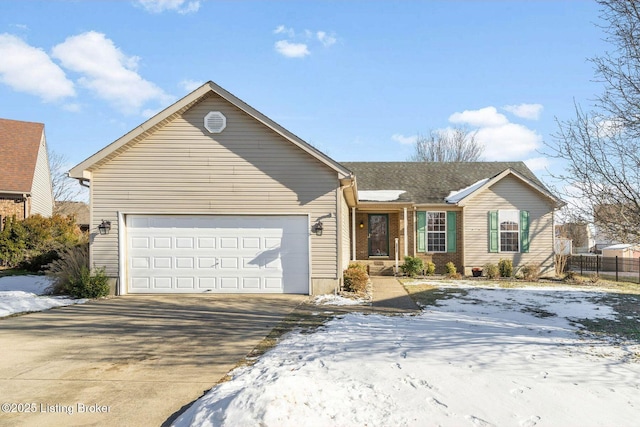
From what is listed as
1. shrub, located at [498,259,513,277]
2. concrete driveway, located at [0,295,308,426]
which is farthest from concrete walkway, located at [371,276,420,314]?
shrub, located at [498,259,513,277]

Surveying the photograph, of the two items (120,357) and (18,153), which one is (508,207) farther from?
(18,153)

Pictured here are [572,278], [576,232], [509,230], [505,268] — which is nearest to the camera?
[576,232]

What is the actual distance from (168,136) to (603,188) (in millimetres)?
10083

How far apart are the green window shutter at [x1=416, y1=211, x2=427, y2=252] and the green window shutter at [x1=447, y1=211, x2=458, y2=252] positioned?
1.00 m

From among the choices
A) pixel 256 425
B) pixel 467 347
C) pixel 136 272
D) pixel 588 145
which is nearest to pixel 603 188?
pixel 588 145

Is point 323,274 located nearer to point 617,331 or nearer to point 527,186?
point 617,331

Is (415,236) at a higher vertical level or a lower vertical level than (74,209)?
lower

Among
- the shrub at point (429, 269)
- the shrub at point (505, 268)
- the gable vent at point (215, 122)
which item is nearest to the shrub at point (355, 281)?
the gable vent at point (215, 122)

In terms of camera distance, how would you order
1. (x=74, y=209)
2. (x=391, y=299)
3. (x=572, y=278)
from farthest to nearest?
1. (x=74, y=209)
2. (x=572, y=278)
3. (x=391, y=299)

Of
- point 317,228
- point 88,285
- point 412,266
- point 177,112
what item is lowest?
point 412,266

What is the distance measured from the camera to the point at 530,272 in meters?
16.1

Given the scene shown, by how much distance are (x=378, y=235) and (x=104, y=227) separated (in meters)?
10.6

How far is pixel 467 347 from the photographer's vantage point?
593cm

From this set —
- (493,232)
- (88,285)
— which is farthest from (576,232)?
(88,285)
